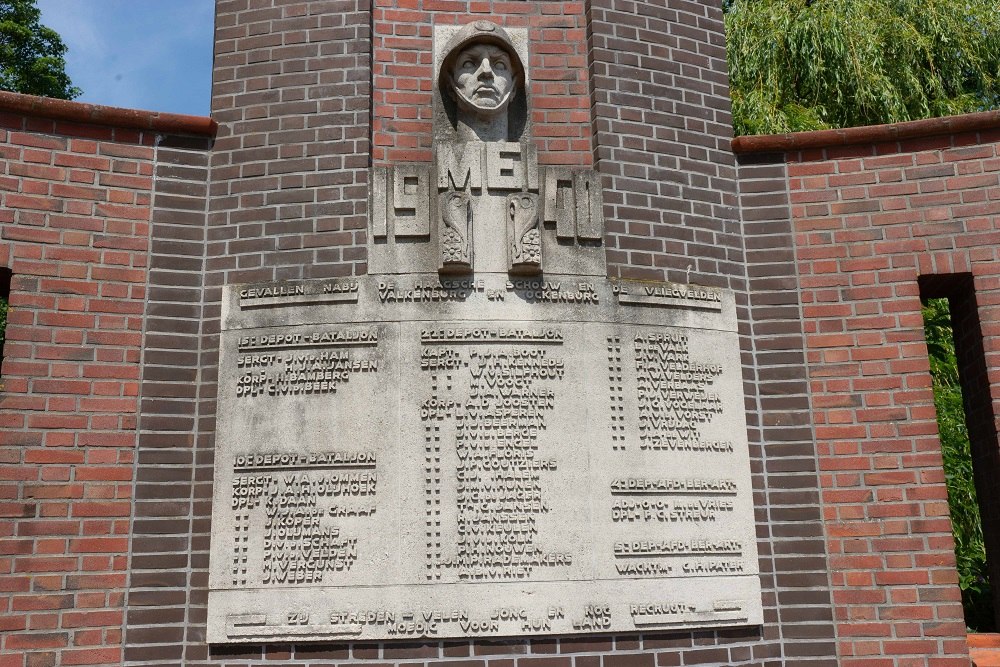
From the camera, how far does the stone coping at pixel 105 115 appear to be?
4.97m

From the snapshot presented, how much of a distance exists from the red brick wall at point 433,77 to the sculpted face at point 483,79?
8.0 inches

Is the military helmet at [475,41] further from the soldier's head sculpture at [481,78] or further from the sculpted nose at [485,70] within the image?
the sculpted nose at [485,70]

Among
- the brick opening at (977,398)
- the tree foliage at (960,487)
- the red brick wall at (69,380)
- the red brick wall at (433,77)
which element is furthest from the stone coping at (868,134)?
the red brick wall at (69,380)

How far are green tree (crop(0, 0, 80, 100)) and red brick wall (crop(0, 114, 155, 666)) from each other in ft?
37.8

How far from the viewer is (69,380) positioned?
4.75 metres

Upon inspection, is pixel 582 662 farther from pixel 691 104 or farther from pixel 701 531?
pixel 691 104

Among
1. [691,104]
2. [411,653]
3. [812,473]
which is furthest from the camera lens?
[691,104]

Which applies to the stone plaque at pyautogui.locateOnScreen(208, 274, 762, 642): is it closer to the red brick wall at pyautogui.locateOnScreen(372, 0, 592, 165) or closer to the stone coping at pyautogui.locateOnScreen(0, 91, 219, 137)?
the red brick wall at pyautogui.locateOnScreen(372, 0, 592, 165)

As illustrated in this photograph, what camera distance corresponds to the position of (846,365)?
206 inches

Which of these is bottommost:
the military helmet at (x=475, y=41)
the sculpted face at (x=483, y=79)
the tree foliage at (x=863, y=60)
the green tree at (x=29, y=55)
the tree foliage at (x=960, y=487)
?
the tree foliage at (x=960, y=487)

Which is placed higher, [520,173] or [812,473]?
[520,173]

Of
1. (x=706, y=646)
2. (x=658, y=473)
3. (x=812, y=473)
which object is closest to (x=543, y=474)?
(x=658, y=473)

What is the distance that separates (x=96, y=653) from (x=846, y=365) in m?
4.27

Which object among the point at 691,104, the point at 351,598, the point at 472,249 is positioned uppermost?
the point at 691,104
